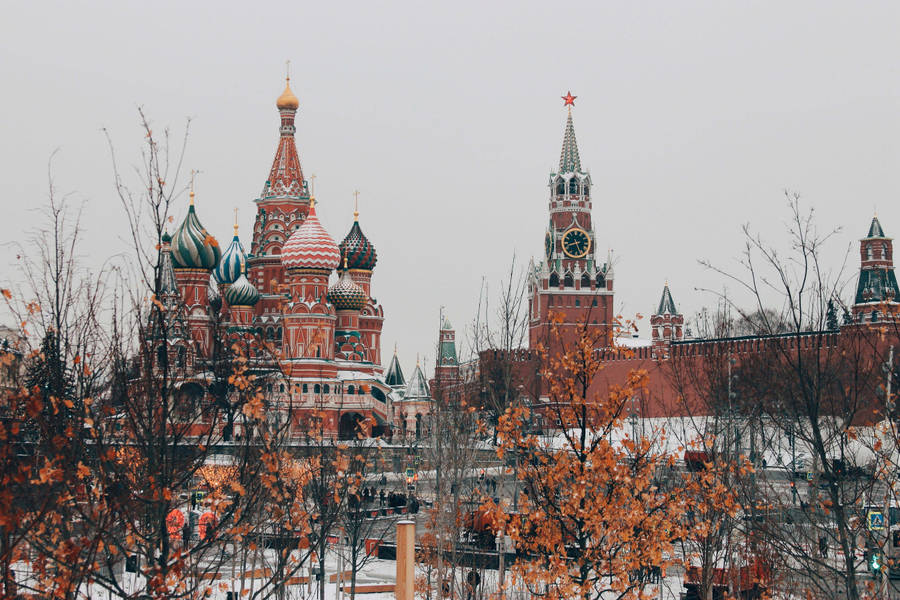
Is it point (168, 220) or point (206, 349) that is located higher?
point (206, 349)

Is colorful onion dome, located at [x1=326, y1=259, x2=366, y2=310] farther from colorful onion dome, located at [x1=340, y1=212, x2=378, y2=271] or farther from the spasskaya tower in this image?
the spasskaya tower

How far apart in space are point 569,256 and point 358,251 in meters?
21.5

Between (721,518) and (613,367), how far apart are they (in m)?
58.2

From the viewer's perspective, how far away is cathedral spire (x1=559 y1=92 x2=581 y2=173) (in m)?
86.6

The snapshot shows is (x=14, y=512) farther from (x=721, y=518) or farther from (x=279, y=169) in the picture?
(x=279, y=169)

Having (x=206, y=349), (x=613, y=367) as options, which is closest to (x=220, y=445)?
(x=206, y=349)

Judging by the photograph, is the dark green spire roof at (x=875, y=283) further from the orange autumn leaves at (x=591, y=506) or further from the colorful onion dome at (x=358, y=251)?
the orange autumn leaves at (x=591, y=506)

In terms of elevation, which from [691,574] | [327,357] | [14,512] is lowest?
[691,574]

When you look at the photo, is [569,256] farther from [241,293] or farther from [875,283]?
[875,283]

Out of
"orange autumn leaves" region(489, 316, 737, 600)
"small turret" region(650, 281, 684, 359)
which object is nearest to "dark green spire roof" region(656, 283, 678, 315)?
"small turret" region(650, 281, 684, 359)

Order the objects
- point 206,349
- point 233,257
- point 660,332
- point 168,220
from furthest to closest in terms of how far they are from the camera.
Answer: point 660,332, point 233,257, point 206,349, point 168,220

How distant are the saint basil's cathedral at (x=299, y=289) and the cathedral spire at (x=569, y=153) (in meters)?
23.1

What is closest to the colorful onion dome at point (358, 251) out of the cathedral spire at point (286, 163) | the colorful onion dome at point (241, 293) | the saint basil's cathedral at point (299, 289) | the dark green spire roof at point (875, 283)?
the saint basil's cathedral at point (299, 289)

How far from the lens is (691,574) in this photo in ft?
Answer: 52.8
